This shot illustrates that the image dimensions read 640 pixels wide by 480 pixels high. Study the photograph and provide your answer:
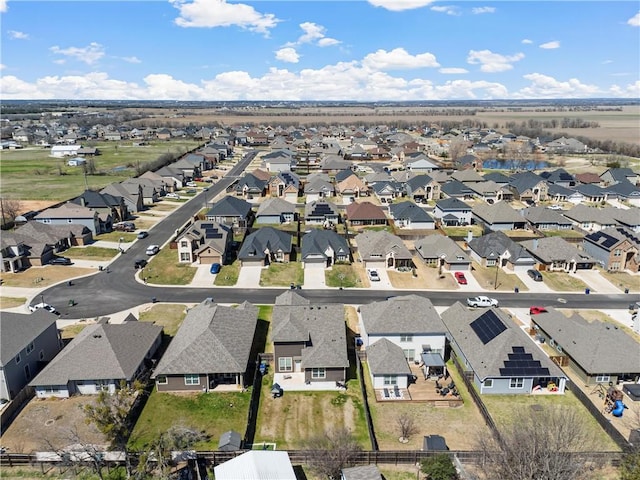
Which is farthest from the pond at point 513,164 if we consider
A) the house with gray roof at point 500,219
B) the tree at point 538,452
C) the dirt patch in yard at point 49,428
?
the dirt patch in yard at point 49,428

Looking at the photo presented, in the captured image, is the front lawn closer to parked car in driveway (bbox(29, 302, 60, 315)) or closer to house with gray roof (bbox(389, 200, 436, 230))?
parked car in driveway (bbox(29, 302, 60, 315))

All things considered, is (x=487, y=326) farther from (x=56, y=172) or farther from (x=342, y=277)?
(x=56, y=172)

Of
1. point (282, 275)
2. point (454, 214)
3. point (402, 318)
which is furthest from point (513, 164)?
point (402, 318)

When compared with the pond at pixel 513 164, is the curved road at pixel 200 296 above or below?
below

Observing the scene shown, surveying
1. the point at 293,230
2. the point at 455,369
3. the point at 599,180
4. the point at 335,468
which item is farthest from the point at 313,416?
the point at 599,180

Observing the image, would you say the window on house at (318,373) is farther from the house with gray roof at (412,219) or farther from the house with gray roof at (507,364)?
the house with gray roof at (412,219)

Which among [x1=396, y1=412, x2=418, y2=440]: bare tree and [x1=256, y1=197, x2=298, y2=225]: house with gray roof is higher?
[x1=256, y1=197, x2=298, y2=225]: house with gray roof

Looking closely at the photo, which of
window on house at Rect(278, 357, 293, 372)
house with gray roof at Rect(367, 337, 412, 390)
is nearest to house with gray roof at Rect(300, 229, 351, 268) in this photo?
window on house at Rect(278, 357, 293, 372)
